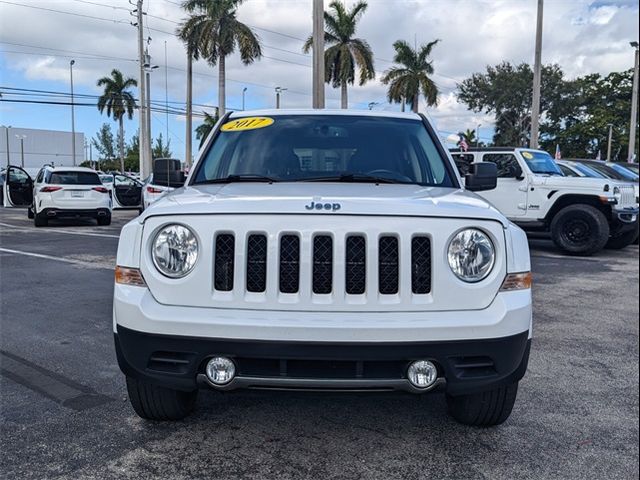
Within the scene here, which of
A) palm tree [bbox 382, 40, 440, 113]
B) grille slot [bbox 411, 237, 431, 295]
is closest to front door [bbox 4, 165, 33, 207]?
grille slot [bbox 411, 237, 431, 295]

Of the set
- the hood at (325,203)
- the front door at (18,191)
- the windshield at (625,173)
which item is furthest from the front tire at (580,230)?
the front door at (18,191)

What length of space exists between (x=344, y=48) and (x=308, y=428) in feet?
107

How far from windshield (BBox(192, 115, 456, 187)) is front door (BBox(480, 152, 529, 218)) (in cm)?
728

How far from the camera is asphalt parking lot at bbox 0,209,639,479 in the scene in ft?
8.98

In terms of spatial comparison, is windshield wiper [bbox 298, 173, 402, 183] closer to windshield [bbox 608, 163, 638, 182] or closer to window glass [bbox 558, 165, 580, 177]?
window glass [bbox 558, 165, 580, 177]

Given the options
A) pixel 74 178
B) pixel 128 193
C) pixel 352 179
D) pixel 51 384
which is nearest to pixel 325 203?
pixel 352 179

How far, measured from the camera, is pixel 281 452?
114 inches

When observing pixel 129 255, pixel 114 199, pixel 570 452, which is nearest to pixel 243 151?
pixel 129 255

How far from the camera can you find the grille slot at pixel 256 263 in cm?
258

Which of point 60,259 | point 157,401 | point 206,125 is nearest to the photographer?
point 157,401

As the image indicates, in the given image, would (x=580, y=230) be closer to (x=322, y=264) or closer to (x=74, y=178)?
(x=322, y=264)

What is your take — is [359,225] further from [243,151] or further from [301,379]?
[243,151]

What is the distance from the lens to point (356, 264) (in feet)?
8.45

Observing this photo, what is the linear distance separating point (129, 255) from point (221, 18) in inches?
1261
